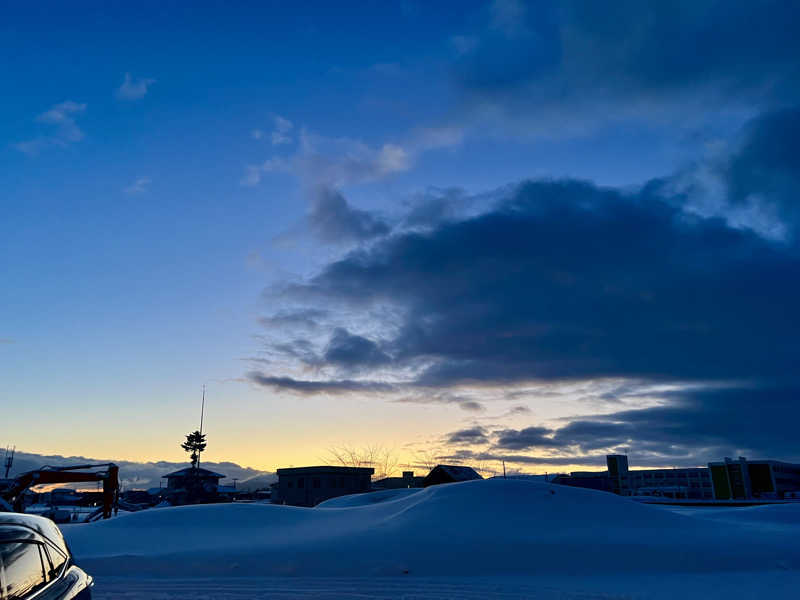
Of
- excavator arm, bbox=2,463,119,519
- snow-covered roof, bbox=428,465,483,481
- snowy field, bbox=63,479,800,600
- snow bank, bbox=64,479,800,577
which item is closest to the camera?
snowy field, bbox=63,479,800,600

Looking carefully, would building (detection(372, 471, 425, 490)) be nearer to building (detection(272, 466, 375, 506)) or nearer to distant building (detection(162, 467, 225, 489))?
building (detection(272, 466, 375, 506))

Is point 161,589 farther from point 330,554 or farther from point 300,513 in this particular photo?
point 300,513

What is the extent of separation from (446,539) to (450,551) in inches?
38.2

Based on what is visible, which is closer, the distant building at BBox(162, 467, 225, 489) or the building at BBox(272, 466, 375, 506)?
the building at BBox(272, 466, 375, 506)

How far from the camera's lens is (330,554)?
17.5 metres

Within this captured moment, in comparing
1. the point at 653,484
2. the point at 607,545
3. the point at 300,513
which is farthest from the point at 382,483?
the point at 653,484

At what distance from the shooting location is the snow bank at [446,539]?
55.5ft

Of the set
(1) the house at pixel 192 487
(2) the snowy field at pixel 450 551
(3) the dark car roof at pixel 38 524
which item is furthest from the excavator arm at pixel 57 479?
(1) the house at pixel 192 487

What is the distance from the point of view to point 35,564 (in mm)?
4766

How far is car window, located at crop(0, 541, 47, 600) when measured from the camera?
14.0 ft

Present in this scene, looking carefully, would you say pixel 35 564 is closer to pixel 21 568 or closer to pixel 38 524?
pixel 21 568

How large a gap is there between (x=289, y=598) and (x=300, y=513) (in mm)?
14336

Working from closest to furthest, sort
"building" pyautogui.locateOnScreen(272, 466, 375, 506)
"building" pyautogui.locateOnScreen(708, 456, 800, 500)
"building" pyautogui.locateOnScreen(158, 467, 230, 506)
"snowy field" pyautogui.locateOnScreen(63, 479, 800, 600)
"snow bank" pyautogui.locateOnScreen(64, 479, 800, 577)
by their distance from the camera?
"snowy field" pyautogui.locateOnScreen(63, 479, 800, 600) → "snow bank" pyautogui.locateOnScreen(64, 479, 800, 577) → "building" pyautogui.locateOnScreen(272, 466, 375, 506) → "building" pyautogui.locateOnScreen(158, 467, 230, 506) → "building" pyautogui.locateOnScreen(708, 456, 800, 500)

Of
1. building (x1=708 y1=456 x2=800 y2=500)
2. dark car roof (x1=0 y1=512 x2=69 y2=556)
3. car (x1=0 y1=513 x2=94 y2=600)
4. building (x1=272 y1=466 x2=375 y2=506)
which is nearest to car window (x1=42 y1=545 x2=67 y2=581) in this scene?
car (x1=0 y1=513 x2=94 y2=600)
